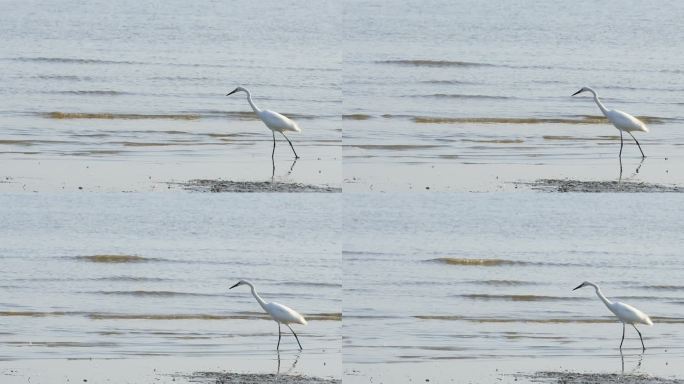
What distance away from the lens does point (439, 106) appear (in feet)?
50.7

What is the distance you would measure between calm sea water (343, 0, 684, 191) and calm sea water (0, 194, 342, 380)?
1.70m

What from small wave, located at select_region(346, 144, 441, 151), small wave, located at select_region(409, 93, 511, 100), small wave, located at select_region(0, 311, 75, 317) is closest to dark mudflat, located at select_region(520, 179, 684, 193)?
small wave, located at select_region(346, 144, 441, 151)

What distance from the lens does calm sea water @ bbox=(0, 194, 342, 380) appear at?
10492 mm

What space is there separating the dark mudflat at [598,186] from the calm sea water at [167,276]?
2350mm

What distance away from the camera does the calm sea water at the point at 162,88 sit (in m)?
11.5

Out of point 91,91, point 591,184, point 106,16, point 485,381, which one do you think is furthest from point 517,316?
point 106,16

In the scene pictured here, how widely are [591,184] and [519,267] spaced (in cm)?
380

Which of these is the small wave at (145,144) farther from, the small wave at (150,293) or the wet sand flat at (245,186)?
the wet sand flat at (245,186)

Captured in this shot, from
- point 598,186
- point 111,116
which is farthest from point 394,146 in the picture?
point 111,116

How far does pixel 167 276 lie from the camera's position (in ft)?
46.6

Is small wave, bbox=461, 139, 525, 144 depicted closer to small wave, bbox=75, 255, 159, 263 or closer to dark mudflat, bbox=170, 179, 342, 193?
dark mudflat, bbox=170, 179, 342, 193

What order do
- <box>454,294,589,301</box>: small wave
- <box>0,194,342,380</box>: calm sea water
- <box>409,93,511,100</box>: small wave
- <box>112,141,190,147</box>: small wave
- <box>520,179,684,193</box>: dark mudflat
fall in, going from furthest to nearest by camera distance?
1. <box>409,93,511,100</box>: small wave
2. <box>454,294,589,301</box>: small wave
3. <box>112,141,190,147</box>: small wave
4. <box>520,179,684,193</box>: dark mudflat
5. <box>0,194,342,380</box>: calm sea water

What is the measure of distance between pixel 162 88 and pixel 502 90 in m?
4.61

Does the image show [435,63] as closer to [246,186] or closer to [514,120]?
[514,120]
